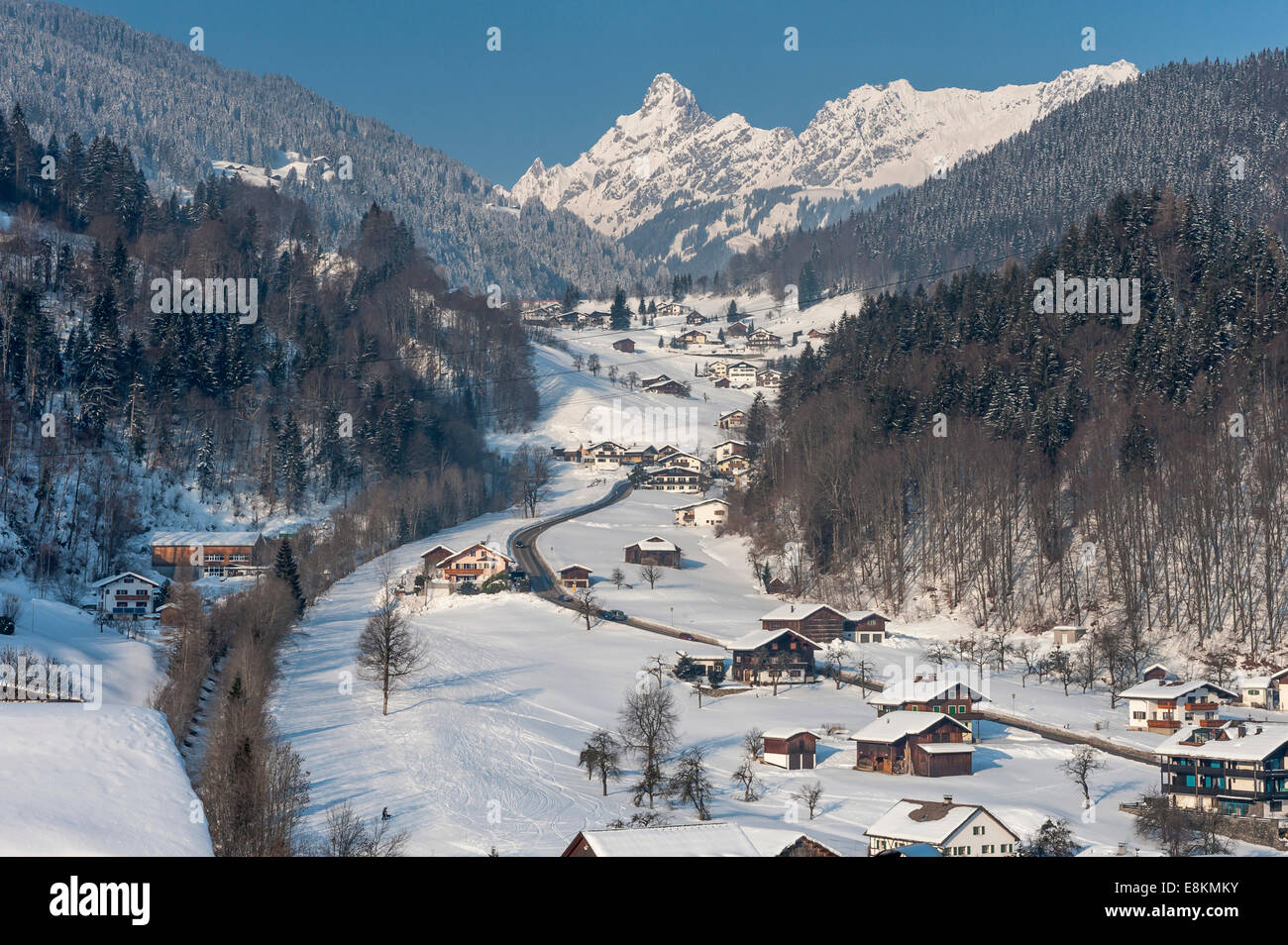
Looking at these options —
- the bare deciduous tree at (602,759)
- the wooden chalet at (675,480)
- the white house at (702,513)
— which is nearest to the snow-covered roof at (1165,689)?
the bare deciduous tree at (602,759)

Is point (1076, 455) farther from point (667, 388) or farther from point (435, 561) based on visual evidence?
point (667, 388)

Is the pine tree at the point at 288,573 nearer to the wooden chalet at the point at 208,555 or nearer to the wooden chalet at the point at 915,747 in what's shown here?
the wooden chalet at the point at 208,555

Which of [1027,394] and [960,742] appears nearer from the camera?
[960,742]

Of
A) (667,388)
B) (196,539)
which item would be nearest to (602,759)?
(196,539)

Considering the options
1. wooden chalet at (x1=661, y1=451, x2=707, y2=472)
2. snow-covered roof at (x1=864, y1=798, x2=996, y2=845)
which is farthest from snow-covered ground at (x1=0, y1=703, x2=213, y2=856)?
wooden chalet at (x1=661, y1=451, x2=707, y2=472)

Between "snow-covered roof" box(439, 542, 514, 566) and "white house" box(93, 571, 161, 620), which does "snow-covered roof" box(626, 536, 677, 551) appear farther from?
"white house" box(93, 571, 161, 620)

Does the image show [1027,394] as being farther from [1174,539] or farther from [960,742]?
[960,742]
